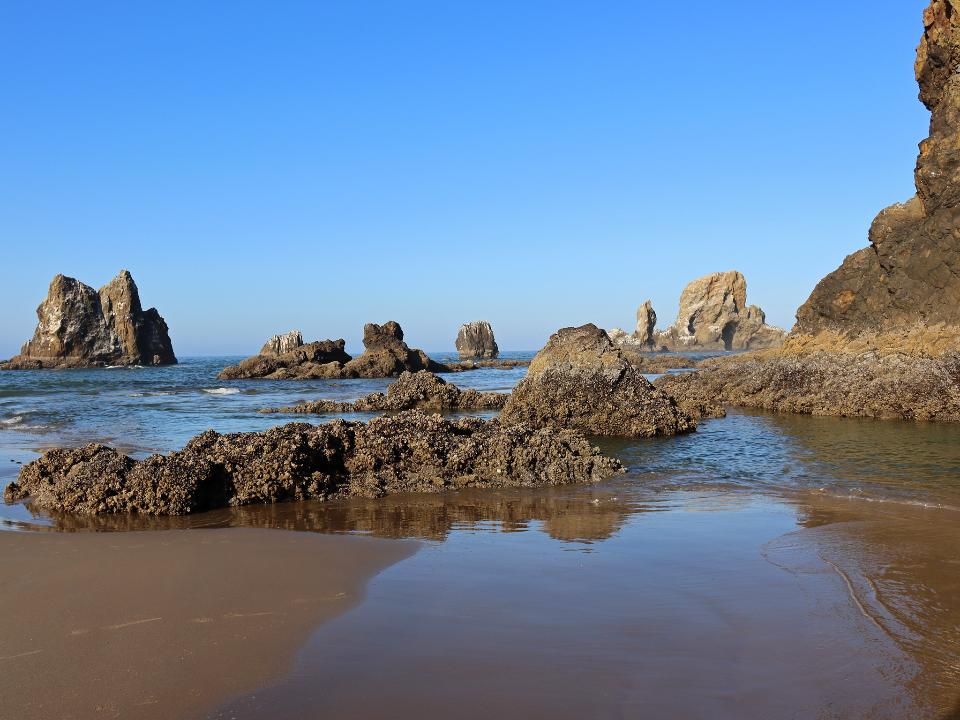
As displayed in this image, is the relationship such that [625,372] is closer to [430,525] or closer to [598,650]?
[430,525]

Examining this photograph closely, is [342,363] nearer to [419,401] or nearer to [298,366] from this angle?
[298,366]

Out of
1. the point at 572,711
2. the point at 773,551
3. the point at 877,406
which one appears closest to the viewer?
the point at 572,711

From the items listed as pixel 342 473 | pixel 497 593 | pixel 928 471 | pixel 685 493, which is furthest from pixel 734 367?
pixel 497 593

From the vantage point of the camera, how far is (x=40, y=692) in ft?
10.4

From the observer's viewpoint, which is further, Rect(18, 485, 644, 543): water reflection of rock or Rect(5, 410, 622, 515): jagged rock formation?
Rect(5, 410, 622, 515): jagged rock formation

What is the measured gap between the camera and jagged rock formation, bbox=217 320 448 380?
46.6m

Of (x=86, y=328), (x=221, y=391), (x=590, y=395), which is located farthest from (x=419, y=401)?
(x=86, y=328)

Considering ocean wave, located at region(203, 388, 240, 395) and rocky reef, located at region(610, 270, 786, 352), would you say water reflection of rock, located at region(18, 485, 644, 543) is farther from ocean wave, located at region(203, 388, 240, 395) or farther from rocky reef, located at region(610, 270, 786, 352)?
rocky reef, located at region(610, 270, 786, 352)

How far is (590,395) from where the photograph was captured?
14664 mm

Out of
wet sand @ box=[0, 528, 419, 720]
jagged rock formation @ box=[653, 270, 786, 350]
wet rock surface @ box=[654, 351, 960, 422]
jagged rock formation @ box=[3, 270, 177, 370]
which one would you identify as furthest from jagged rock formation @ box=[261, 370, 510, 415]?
jagged rock formation @ box=[653, 270, 786, 350]

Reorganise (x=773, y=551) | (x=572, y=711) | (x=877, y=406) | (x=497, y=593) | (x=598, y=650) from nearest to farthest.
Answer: (x=572, y=711), (x=598, y=650), (x=497, y=593), (x=773, y=551), (x=877, y=406)

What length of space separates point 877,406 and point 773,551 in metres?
12.2

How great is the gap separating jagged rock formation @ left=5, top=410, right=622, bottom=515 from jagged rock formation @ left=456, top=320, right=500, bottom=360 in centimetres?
8265

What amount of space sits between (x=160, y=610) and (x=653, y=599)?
300cm
